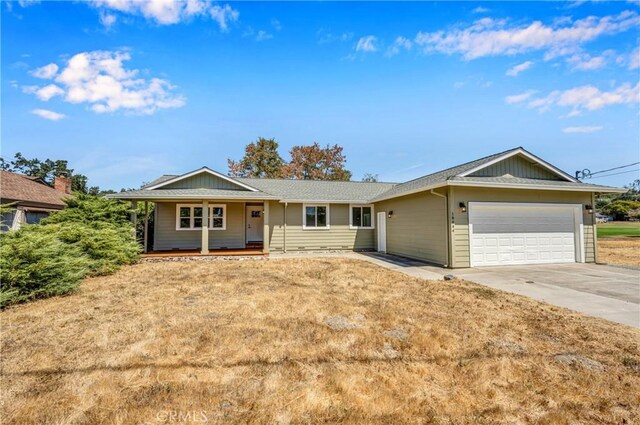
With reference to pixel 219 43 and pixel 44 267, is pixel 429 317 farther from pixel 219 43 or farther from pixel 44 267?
pixel 219 43

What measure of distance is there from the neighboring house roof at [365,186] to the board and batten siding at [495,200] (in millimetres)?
371

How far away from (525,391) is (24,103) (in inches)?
634

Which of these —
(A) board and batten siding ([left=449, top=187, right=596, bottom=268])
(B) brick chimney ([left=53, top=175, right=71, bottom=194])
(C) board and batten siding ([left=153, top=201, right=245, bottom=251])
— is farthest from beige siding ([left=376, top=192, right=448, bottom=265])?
(B) brick chimney ([left=53, top=175, right=71, bottom=194])

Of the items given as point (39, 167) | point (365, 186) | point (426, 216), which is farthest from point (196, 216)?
point (39, 167)

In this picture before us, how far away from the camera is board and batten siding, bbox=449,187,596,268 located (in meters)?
9.42

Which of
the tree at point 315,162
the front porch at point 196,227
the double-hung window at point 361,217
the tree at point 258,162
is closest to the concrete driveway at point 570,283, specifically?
the double-hung window at point 361,217

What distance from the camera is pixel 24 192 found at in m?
16.7

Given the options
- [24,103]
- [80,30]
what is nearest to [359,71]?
[80,30]

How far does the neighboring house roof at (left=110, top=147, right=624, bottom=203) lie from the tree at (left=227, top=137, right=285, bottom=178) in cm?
1734

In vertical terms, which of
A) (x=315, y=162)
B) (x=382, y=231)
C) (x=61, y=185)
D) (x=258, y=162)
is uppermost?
(x=315, y=162)

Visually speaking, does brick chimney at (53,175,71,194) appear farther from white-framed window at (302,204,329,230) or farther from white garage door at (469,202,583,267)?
white garage door at (469,202,583,267)

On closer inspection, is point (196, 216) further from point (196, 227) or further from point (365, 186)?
point (365, 186)

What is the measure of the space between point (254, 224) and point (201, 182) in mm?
4031

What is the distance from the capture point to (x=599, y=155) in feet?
84.2
